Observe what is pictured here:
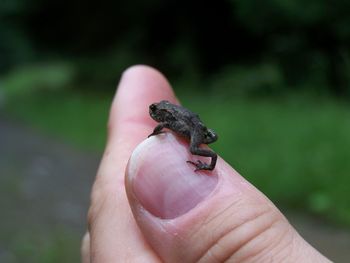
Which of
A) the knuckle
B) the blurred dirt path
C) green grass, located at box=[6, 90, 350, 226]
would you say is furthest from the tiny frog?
green grass, located at box=[6, 90, 350, 226]

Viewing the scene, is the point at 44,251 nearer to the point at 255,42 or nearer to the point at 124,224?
the point at 124,224

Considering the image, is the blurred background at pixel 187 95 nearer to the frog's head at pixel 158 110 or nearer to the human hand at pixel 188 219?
the frog's head at pixel 158 110

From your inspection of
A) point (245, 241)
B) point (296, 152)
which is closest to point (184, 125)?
point (245, 241)

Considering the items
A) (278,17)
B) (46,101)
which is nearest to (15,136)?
(46,101)

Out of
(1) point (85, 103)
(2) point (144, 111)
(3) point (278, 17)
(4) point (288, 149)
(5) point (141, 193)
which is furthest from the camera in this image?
(1) point (85, 103)

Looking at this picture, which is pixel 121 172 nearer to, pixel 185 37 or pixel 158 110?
pixel 158 110
